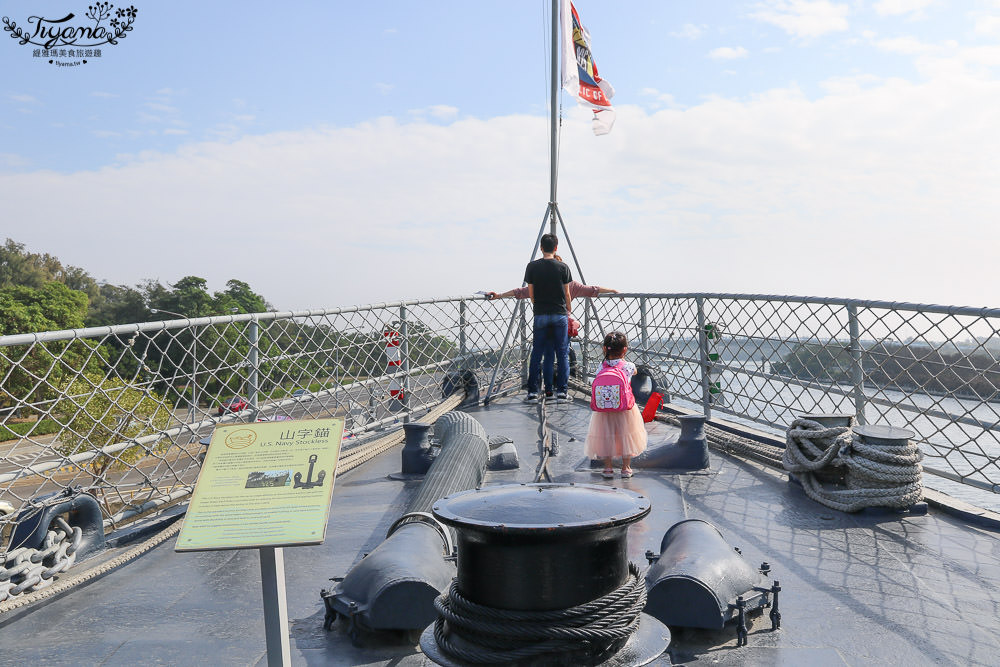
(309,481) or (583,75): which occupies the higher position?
(583,75)

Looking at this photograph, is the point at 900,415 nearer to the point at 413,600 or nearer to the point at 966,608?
the point at 966,608

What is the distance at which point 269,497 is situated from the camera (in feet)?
7.32

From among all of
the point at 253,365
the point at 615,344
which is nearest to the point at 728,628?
the point at 615,344

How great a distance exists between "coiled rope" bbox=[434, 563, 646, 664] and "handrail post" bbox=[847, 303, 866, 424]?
454 cm

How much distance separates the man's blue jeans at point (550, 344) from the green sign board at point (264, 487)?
20.7 feet

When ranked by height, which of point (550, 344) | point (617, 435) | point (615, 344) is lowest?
point (617, 435)

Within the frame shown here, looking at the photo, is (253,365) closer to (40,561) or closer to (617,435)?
(40,561)

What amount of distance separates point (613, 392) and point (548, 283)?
3018mm

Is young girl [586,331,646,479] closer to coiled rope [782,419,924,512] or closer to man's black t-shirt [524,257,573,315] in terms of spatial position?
coiled rope [782,419,924,512]

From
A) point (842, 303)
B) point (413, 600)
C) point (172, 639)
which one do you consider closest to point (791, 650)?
point (413, 600)

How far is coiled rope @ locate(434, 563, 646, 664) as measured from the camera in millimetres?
1846

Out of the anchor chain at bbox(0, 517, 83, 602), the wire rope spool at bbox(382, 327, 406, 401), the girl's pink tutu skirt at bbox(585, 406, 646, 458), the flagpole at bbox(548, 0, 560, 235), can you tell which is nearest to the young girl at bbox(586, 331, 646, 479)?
the girl's pink tutu skirt at bbox(585, 406, 646, 458)

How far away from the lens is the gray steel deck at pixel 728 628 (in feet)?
9.17

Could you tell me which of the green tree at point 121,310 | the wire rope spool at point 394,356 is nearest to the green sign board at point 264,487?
the wire rope spool at point 394,356
